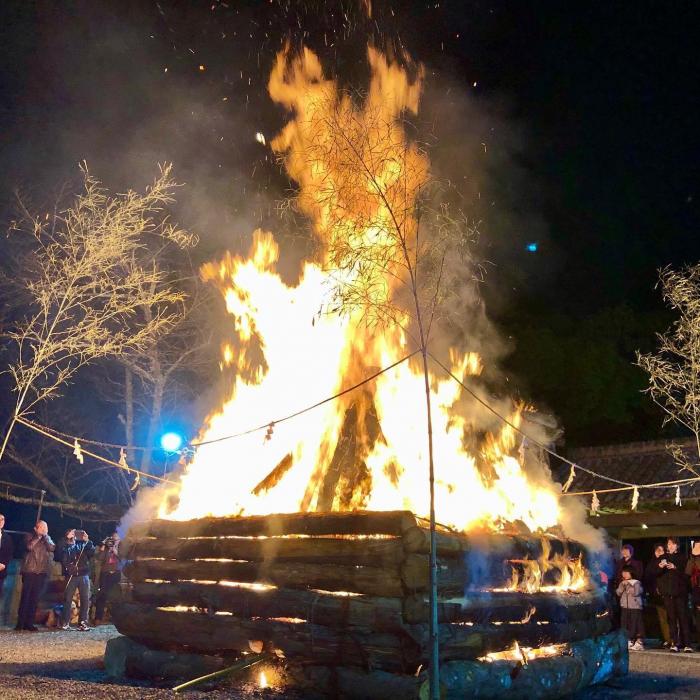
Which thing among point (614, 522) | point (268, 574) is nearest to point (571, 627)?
point (268, 574)

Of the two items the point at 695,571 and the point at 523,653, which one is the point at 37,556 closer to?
the point at 523,653

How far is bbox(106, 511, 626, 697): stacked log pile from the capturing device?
6.62 m

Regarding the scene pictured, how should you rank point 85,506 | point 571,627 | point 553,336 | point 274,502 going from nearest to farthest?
point 571,627 → point 274,502 → point 85,506 → point 553,336

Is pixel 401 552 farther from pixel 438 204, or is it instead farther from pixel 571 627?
pixel 438 204

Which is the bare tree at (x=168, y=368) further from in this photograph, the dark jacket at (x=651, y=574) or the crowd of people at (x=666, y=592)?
the dark jacket at (x=651, y=574)

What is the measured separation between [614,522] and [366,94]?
11.0 meters

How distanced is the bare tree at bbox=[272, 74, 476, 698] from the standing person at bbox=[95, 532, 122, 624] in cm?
820

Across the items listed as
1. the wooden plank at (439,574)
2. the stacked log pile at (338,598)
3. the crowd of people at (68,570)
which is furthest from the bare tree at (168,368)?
the wooden plank at (439,574)

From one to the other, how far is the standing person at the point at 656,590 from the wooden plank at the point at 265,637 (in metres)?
7.84

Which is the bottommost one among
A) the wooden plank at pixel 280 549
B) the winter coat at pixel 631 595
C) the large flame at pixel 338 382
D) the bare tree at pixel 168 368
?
the winter coat at pixel 631 595

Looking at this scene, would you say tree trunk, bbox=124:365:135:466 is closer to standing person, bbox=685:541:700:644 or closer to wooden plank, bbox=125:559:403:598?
wooden plank, bbox=125:559:403:598

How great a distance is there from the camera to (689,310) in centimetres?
1542

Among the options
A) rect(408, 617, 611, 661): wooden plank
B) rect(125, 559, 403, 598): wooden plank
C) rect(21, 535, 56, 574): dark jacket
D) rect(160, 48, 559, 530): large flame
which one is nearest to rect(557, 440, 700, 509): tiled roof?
rect(160, 48, 559, 530): large flame

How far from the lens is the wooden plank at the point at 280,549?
6789 mm
